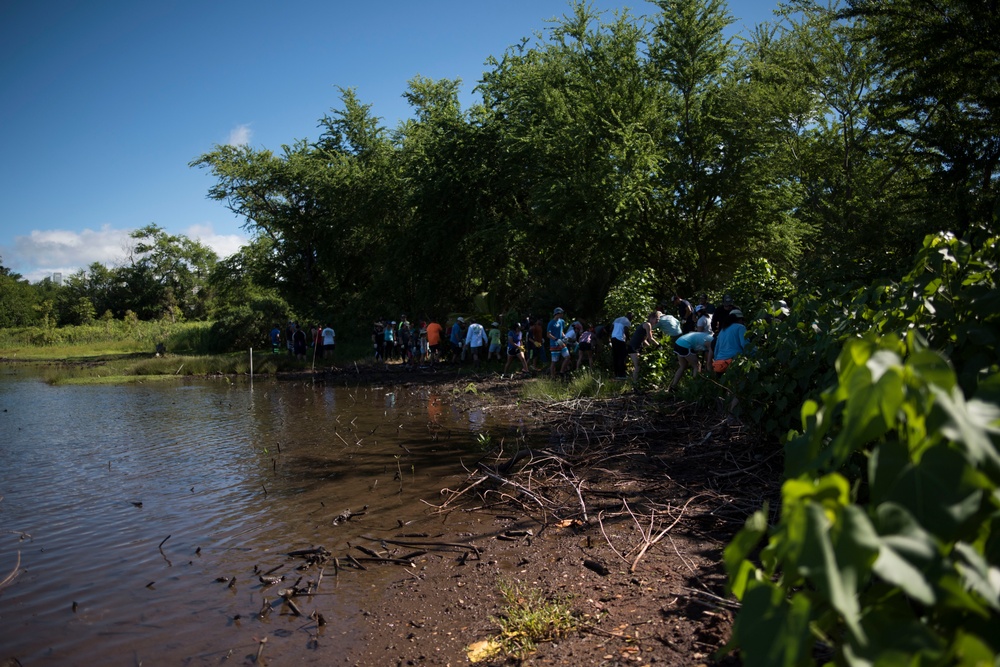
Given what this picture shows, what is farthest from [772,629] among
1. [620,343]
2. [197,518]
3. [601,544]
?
[620,343]

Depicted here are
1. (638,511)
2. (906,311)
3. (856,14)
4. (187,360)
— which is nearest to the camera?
(906,311)

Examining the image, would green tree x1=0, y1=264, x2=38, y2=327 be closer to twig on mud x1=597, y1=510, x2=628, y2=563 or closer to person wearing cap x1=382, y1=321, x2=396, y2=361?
person wearing cap x1=382, y1=321, x2=396, y2=361

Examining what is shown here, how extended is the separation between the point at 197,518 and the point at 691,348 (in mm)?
7866

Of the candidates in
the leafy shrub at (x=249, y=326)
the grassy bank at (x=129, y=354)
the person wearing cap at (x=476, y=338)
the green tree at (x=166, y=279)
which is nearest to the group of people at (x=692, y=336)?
the person wearing cap at (x=476, y=338)

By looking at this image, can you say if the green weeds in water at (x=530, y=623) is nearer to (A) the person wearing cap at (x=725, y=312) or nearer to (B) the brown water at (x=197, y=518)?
(B) the brown water at (x=197, y=518)

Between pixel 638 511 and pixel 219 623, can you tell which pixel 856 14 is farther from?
pixel 219 623

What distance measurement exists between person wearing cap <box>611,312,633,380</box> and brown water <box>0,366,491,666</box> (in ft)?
11.1

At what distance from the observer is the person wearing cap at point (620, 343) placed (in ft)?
47.3

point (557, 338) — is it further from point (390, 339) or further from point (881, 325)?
point (881, 325)

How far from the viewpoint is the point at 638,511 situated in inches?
251

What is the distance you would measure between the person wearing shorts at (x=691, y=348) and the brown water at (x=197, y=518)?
3.59 m

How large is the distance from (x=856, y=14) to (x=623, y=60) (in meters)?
12.8

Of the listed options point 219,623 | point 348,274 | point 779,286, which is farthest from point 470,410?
point 348,274

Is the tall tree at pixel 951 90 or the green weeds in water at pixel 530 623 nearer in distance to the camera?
the green weeds in water at pixel 530 623
